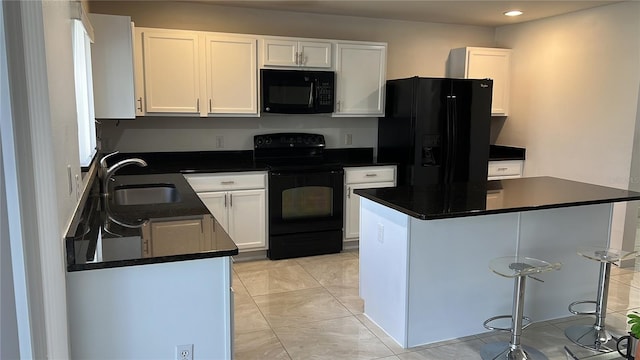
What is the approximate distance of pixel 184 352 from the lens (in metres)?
1.90

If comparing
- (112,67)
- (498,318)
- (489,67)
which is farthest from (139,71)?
(489,67)

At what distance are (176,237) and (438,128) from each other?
10.7 ft

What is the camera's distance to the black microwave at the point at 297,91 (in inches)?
175

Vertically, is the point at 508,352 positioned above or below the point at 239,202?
below

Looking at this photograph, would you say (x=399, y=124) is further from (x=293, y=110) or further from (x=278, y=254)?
(x=278, y=254)

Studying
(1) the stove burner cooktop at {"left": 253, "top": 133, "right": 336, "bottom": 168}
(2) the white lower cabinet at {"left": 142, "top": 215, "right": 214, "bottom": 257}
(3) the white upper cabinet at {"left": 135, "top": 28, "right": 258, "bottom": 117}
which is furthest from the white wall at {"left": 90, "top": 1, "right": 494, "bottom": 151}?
(2) the white lower cabinet at {"left": 142, "top": 215, "right": 214, "bottom": 257}

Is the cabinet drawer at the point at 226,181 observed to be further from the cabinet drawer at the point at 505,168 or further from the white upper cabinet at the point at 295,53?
the cabinet drawer at the point at 505,168

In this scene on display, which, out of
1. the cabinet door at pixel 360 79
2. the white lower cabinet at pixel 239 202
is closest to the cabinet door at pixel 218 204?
the white lower cabinet at pixel 239 202

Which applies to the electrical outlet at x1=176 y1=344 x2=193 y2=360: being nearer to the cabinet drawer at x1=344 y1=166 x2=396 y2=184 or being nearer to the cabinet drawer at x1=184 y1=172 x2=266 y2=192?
the cabinet drawer at x1=184 y1=172 x2=266 y2=192

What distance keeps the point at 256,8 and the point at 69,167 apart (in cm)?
322

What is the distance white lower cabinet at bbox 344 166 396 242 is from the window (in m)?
2.35

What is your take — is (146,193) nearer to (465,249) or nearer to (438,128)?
(465,249)

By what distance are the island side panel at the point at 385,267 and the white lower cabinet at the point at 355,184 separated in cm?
143

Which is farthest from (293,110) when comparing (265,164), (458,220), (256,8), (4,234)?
(4,234)
